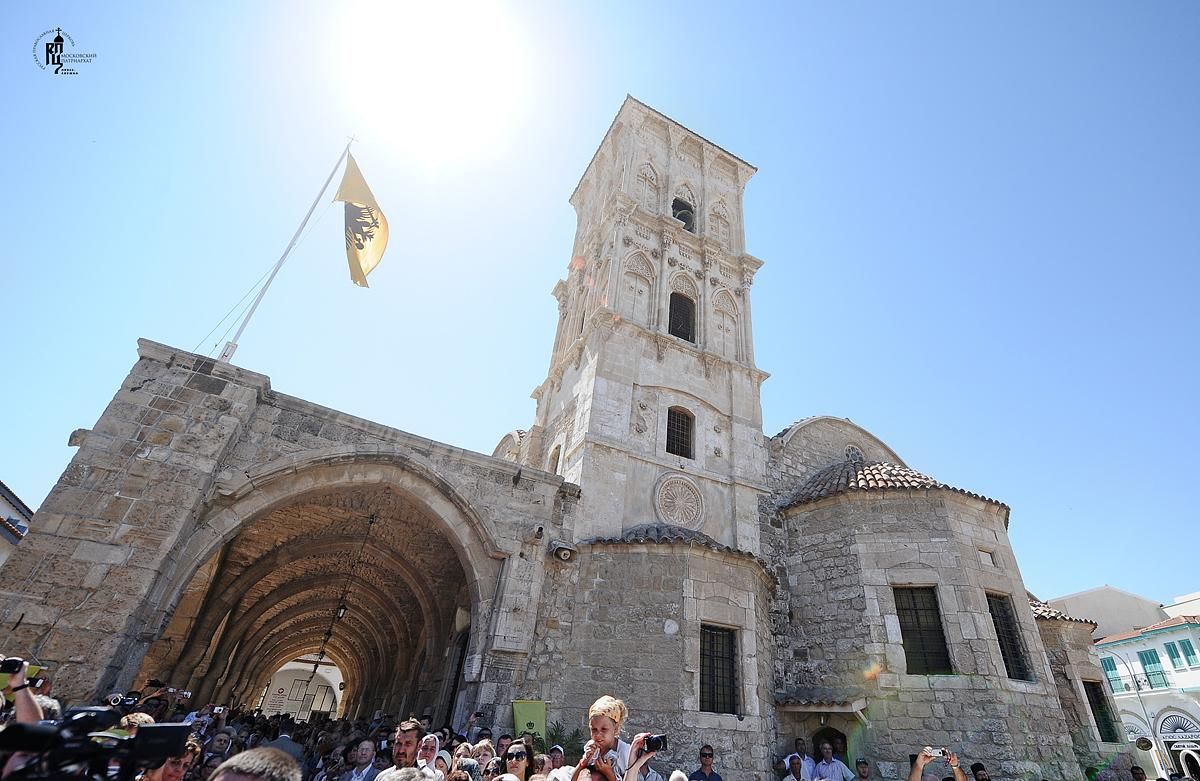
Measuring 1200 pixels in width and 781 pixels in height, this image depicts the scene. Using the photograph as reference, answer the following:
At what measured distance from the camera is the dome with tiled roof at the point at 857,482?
12.1 m

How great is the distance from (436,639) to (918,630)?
10513mm

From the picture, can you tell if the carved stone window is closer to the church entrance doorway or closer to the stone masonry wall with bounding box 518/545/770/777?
the stone masonry wall with bounding box 518/545/770/777

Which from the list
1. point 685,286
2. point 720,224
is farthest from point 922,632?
point 720,224

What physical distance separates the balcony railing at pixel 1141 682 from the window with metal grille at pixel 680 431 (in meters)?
24.8

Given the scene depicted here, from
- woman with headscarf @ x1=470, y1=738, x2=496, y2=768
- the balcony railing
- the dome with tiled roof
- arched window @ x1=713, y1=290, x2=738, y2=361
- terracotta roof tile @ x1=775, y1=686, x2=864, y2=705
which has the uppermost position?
arched window @ x1=713, y1=290, x2=738, y2=361

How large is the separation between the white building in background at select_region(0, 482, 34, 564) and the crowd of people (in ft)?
34.5

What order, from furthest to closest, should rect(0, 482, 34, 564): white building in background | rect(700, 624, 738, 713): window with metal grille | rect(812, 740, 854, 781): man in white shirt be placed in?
rect(0, 482, 34, 564): white building in background → rect(700, 624, 738, 713): window with metal grille → rect(812, 740, 854, 781): man in white shirt

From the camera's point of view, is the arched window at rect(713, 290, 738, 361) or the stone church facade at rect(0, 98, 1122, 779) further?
Answer: the arched window at rect(713, 290, 738, 361)

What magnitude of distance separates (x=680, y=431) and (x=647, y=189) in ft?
27.7

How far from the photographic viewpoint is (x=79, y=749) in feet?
5.96

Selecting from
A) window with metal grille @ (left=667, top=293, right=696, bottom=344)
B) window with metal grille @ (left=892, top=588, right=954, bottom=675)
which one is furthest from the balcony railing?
window with metal grille @ (left=667, top=293, right=696, bottom=344)

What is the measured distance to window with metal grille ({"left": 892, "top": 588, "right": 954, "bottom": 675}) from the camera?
10555 mm

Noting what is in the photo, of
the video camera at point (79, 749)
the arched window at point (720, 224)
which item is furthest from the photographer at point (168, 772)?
the arched window at point (720, 224)

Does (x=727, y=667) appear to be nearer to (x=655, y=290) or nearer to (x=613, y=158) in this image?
(x=655, y=290)
